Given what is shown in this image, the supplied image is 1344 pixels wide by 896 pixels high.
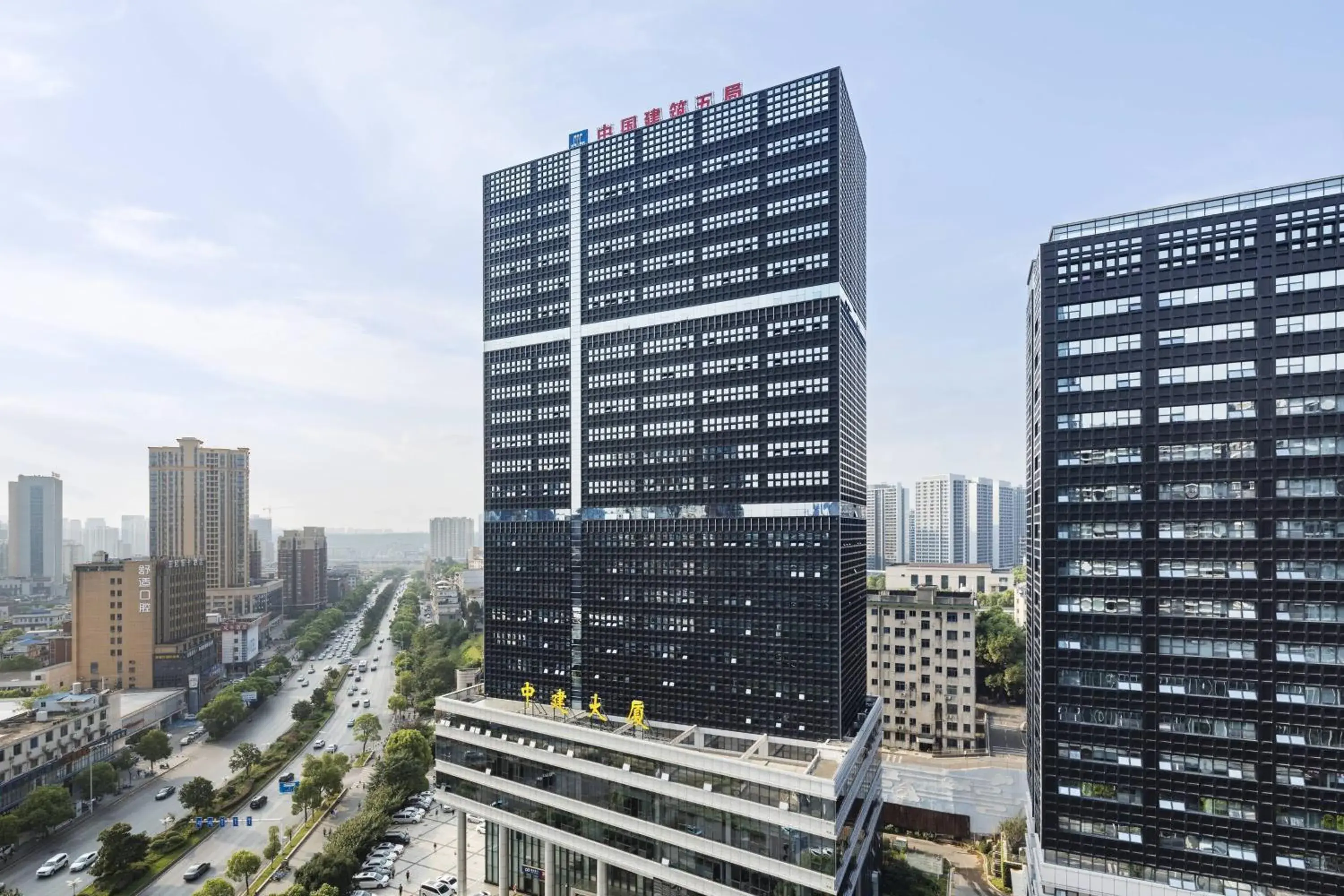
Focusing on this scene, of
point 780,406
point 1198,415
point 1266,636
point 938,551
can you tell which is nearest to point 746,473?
point 780,406

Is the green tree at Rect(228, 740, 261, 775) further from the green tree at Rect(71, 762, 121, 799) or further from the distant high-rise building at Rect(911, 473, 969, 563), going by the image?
the distant high-rise building at Rect(911, 473, 969, 563)

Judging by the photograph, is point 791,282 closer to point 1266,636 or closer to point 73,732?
point 1266,636

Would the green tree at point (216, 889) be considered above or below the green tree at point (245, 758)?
above

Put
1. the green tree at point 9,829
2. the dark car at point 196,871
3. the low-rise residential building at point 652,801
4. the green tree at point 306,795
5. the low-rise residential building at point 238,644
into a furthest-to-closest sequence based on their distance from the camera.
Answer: the low-rise residential building at point 238,644 → the green tree at point 306,795 → the green tree at point 9,829 → the dark car at point 196,871 → the low-rise residential building at point 652,801

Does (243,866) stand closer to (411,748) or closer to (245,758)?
(411,748)

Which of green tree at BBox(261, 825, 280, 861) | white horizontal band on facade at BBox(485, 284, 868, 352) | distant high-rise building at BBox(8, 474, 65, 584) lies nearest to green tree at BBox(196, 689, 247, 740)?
green tree at BBox(261, 825, 280, 861)

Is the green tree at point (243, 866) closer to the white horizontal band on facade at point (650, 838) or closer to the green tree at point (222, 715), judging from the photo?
the white horizontal band on facade at point (650, 838)

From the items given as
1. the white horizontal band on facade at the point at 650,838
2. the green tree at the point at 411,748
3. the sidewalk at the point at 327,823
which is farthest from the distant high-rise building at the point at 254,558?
the white horizontal band on facade at the point at 650,838
